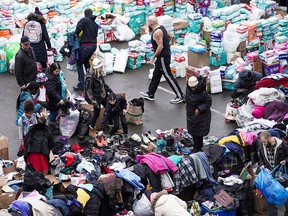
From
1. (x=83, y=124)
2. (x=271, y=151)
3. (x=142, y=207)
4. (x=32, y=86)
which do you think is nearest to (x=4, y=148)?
(x=32, y=86)

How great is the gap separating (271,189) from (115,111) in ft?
14.7

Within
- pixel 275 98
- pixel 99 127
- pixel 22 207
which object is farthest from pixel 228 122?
pixel 22 207

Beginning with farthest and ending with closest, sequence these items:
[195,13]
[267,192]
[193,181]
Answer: [195,13] → [193,181] → [267,192]

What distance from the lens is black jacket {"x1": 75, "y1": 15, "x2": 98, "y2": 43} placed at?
17.7m

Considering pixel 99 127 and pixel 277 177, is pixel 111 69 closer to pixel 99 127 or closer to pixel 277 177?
pixel 99 127

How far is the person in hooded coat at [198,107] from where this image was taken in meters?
14.1

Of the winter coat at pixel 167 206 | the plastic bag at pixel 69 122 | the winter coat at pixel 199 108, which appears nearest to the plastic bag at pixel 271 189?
the winter coat at pixel 167 206

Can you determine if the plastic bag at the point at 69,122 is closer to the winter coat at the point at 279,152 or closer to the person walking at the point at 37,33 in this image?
the person walking at the point at 37,33

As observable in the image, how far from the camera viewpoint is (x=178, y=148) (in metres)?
15.1

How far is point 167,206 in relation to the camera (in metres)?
11.3

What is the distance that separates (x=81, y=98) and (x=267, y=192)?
607 cm

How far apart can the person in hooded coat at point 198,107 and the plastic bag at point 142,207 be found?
261 cm

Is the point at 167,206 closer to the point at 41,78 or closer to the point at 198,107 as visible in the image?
the point at 198,107

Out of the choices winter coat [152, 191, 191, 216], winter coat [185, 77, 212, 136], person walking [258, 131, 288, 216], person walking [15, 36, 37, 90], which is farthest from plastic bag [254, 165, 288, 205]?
person walking [15, 36, 37, 90]
